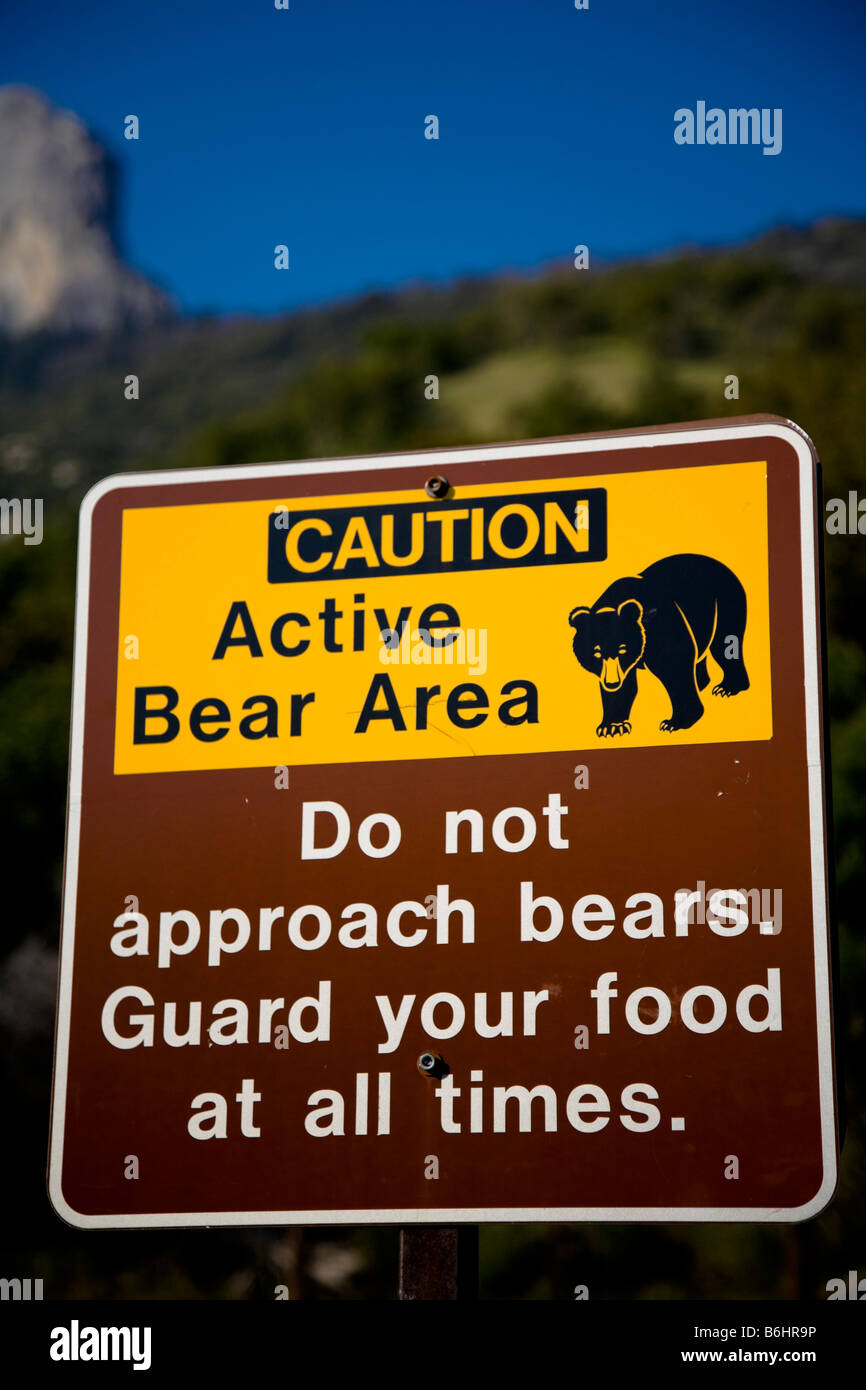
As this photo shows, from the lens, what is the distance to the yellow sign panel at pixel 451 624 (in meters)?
3.66

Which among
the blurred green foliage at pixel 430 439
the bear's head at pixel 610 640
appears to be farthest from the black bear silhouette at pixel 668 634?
the blurred green foliage at pixel 430 439

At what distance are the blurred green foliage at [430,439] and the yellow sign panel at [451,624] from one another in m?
1.25

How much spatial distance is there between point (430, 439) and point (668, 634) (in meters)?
61.4

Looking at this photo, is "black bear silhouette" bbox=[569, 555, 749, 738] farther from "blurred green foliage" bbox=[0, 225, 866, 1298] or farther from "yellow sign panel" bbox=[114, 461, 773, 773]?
"blurred green foliage" bbox=[0, 225, 866, 1298]

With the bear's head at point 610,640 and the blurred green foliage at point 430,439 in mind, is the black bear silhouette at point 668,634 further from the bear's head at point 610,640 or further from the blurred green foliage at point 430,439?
the blurred green foliage at point 430,439

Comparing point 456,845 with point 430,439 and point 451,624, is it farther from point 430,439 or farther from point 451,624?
point 430,439

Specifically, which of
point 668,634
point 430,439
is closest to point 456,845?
point 668,634

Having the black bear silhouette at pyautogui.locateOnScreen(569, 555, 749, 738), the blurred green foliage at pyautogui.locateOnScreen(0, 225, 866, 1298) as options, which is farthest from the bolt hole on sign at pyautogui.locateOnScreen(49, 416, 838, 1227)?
the blurred green foliage at pyautogui.locateOnScreen(0, 225, 866, 1298)

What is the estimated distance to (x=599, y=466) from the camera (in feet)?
12.5

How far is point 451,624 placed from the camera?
379cm

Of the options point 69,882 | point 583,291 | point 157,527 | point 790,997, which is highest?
point 583,291
